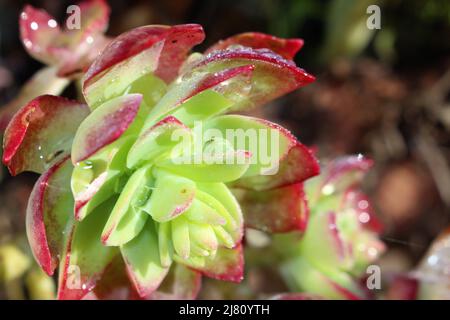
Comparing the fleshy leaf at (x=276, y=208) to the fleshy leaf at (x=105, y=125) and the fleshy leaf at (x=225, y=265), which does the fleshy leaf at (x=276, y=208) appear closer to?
the fleshy leaf at (x=225, y=265)

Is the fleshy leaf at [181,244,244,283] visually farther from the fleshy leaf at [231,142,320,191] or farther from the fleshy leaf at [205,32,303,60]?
the fleshy leaf at [205,32,303,60]

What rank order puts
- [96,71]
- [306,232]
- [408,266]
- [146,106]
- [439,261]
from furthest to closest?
[408,266], [439,261], [306,232], [146,106], [96,71]

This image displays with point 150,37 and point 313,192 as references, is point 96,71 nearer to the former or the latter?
point 150,37

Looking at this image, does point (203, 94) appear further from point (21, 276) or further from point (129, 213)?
point (21, 276)

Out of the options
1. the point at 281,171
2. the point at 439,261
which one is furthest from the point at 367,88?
the point at 281,171

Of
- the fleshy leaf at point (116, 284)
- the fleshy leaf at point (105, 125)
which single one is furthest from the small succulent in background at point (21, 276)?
the fleshy leaf at point (105, 125)

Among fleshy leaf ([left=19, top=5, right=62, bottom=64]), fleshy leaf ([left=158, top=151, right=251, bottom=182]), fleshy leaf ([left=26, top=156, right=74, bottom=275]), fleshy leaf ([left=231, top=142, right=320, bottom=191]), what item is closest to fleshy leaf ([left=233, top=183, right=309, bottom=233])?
fleshy leaf ([left=231, top=142, right=320, bottom=191])
